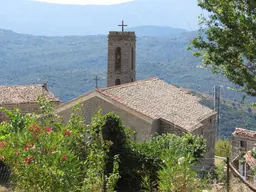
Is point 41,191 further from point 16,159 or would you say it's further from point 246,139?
point 246,139

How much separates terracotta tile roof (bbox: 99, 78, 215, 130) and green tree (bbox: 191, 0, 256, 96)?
1249 centimetres

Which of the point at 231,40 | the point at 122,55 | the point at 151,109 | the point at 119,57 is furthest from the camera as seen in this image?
the point at 119,57

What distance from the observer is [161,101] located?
24438 mm

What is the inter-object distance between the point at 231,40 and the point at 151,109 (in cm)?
1444

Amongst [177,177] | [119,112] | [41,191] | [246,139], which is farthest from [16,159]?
[246,139]

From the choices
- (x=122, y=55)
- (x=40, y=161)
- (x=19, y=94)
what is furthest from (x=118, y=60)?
(x=40, y=161)

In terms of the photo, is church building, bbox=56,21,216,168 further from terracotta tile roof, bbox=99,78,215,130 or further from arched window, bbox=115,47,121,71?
arched window, bbox=115,47,121,71

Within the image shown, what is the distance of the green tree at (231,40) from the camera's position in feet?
25.1

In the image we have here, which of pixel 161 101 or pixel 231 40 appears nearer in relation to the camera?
pixel 231 40

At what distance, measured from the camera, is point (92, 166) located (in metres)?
8.01

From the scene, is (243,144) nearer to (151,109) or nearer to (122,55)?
(151,109)

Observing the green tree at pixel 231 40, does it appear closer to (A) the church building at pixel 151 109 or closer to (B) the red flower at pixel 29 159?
(B) the red flower at pixel 29 159

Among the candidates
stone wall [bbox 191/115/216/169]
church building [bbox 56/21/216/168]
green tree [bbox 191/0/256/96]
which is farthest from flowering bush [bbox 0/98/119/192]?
stone wall [bbox 191/115/216/169]

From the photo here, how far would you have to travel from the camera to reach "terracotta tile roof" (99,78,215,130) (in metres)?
21.7
